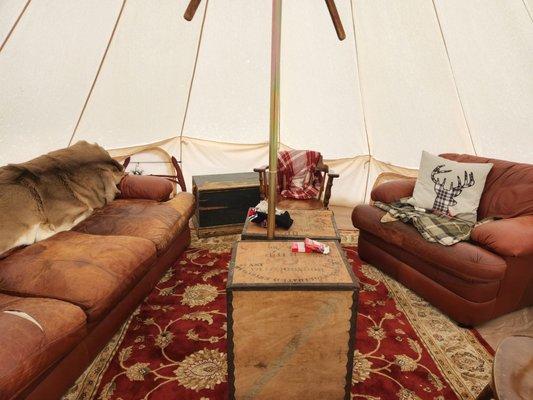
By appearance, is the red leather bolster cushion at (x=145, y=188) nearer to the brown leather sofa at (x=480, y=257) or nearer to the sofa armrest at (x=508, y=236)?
the brown leather sofa at (x=480, y=257)

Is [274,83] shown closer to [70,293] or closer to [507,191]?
[70,293]

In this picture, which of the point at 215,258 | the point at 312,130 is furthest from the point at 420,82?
the point at 215,258

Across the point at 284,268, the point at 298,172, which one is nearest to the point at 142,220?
the point at 284,268

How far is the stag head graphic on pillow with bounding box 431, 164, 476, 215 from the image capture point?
2.51 metres

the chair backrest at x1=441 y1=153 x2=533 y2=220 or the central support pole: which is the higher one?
the central support pole

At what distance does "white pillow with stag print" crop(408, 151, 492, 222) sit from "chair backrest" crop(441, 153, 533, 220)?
88 mm

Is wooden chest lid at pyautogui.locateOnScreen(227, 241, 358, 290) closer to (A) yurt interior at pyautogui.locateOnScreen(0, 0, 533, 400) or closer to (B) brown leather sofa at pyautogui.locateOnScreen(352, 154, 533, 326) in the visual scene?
(A) yurt interior at pyautogui.locateOnScreen(0, 0, 533, 400)

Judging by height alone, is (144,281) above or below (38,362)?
below

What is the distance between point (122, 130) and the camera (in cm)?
380

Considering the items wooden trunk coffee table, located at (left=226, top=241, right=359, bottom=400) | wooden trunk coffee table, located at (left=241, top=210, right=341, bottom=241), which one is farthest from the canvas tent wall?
wooden trunk coffee table, located at (left=226, top=241, right=359, bottom=400)

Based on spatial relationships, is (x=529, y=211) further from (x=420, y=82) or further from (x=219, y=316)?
(x=219, y=316)

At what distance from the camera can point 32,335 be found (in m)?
1.32

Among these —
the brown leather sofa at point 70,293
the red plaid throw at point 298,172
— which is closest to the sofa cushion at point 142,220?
the brown leather sofa at point 70,293

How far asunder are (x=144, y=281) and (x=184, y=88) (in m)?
2.41
